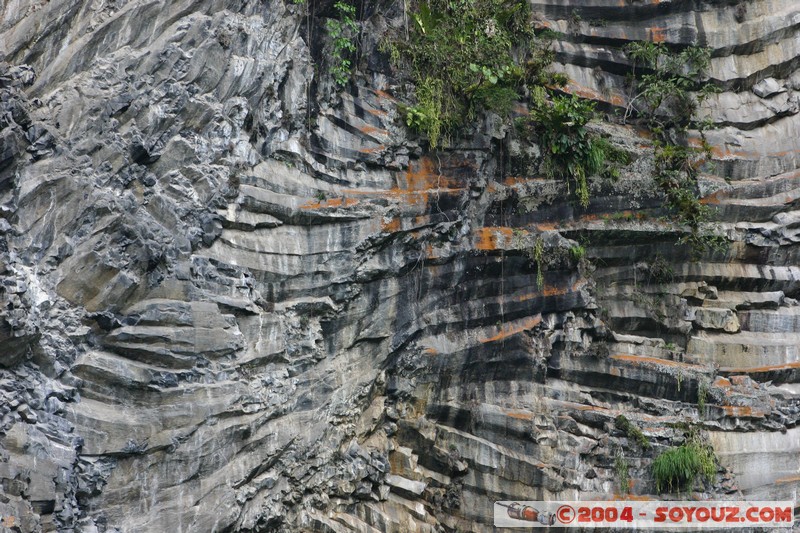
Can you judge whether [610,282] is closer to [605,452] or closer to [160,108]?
[605,452]

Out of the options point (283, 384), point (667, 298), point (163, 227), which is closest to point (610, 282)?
point (667, 298)

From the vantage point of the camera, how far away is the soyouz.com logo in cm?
1058

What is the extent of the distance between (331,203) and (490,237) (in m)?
2.54

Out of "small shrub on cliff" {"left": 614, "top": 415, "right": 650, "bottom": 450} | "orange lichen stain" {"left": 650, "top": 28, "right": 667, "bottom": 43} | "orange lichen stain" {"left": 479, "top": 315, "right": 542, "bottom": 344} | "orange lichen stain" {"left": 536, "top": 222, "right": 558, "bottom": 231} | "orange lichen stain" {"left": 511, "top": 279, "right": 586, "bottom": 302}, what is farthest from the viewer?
"orange lichen stain" {"left": 650, "top": 28, "right": 667, "bottom": 43}

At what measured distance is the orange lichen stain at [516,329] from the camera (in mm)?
11272

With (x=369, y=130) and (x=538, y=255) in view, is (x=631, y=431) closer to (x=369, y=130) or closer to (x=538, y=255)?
(x=538, y=255)

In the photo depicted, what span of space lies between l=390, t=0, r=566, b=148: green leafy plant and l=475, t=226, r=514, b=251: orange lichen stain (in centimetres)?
145

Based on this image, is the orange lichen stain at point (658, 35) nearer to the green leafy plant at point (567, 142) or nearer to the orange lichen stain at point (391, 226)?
the green leafy plant at point (567, 142)

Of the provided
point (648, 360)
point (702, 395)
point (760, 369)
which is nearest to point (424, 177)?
point (648, 360)

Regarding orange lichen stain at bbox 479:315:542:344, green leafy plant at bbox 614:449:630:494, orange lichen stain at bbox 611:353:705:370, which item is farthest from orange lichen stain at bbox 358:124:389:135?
green leafy plant at bbox 614:449:630:494

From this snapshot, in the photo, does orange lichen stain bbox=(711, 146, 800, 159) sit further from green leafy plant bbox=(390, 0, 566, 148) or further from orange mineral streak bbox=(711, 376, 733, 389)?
orange mineral streak bbox=(711, 376, 733, 389)

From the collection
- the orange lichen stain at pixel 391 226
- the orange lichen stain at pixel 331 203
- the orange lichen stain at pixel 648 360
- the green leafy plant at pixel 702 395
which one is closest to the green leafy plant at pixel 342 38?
the orange lichen stain at pixel 331 203

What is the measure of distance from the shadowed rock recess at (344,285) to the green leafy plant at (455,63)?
A: 0.30 meters

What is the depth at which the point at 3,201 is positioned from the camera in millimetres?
7633
